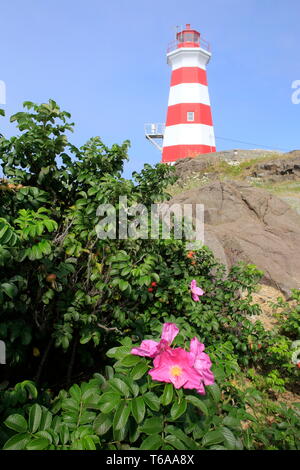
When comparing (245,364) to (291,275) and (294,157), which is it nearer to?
(291,275)

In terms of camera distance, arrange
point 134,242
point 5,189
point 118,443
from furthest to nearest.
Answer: point 134,242
point 5,189
point 118,443

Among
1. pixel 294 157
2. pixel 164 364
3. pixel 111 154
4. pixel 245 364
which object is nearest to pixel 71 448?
pixel 164 364

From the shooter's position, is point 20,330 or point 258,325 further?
point 258,325

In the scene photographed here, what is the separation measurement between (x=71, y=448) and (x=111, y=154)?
2042mm

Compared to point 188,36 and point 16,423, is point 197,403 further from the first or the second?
point 188,36

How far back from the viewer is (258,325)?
141 inches

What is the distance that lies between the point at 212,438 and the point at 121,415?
0.41 metres

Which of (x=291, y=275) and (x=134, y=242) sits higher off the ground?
(x=134, y=242)

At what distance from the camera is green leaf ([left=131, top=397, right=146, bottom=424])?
1.24m

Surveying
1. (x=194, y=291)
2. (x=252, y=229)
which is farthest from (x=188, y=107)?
(x=194, y=291)

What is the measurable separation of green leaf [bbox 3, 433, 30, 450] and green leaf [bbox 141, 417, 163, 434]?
1.57 feet

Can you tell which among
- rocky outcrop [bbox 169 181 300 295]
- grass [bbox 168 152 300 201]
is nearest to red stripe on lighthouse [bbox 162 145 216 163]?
grass [bbox 168 152 300 201]

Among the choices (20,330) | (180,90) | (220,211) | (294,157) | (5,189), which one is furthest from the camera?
(180,90)

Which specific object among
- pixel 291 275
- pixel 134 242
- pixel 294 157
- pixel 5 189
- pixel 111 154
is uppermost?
pixel 294 157
